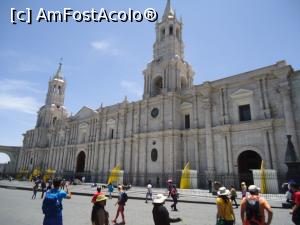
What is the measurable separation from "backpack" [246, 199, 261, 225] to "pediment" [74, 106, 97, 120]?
3710 cm

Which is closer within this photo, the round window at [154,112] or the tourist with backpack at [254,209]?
the tourist with backpack at [254,209]

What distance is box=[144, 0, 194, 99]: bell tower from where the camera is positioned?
30.5m

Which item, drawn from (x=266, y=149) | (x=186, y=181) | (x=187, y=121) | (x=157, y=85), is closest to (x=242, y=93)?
(x=266, y=149)

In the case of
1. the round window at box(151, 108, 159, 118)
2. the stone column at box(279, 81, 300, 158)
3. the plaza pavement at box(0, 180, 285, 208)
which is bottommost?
the plaza pavement at box(0, 180, 285, 208)

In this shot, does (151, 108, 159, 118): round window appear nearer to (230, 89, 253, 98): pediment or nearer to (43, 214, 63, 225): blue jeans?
(230, 89, 253, 98): pediment

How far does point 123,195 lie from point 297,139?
664 inches

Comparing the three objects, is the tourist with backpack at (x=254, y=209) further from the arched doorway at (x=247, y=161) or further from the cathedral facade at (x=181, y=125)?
the arched doorway at (x=247, y=161)

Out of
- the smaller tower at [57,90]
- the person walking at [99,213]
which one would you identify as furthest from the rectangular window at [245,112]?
the smaller tower at [57,90]

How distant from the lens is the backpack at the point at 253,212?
4.01 m

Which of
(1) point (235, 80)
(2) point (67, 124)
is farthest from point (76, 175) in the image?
(1) point (235, 80)

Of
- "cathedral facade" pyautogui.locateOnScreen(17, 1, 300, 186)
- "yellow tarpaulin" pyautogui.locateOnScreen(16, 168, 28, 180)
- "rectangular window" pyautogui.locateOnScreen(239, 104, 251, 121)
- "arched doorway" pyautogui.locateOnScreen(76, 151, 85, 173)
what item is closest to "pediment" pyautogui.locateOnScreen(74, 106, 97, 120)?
"cathedral facade" pyautogui.locateOnScreen(17, 1, 300, 186)

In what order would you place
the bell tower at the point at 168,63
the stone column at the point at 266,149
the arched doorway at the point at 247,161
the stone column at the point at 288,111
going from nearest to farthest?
the stone column at the point at 288,111, the stone column at the point at 266,149, the arched doorway at the point at 247,161, the bell tower at the point at 168,63

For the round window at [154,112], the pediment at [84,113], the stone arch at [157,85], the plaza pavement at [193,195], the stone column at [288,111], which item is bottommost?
the plaza pavement at [193,195]

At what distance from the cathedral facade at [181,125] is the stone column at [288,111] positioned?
7cm
